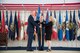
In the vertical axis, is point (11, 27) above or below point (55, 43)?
above

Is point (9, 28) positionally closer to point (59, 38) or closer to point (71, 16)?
point (59, 38)

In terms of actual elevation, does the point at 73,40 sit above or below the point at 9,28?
below

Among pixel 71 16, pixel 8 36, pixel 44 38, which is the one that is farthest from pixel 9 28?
pixel 71 16

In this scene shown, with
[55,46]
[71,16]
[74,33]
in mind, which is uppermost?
[71,16]

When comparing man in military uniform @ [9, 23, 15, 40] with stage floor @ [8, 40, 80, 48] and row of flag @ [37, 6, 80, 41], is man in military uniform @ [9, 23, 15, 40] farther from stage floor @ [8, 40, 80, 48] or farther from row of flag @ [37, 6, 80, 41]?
row of flag @ [37, 6, 80, 41]

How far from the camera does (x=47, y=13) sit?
9070mm

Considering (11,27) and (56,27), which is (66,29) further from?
(11,27)

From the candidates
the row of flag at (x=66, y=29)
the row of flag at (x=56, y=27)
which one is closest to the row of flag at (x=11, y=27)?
the row of flag at (x=56, y=27)

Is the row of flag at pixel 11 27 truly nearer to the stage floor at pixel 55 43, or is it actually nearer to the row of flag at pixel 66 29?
the stage floor at pixel 55 43

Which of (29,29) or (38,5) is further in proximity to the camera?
(38,5)

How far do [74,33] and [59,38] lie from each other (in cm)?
72

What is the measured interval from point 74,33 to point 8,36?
302 cm

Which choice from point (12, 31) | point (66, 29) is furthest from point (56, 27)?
point (12, 31)

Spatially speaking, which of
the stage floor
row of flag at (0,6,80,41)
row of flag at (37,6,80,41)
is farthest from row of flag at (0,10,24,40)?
row of flag at (37,6,80,41)
